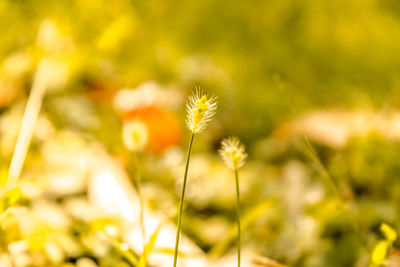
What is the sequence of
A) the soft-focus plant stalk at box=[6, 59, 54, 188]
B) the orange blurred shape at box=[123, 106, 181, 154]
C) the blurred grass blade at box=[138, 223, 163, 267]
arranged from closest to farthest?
the blurred grass blade at box=[138, 223, 163, 267], the soft-focus plant stalk at box=[6, 59, 54, 188], the orange blurred shape at box=[123, 106, 181, 154]

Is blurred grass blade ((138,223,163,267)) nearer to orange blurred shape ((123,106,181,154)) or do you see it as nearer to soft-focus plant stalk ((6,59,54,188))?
soft-focus plant stalk ((6,59,54,188))

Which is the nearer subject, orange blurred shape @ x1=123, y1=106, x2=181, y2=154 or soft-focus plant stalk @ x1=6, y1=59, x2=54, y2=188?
soft-focus plant stalk @ x1=6, y1=59, x2=54, y2=188

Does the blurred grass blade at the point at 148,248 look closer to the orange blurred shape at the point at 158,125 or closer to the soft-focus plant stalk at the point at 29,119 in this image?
the soft-focus plant stalk at the point at 29,119

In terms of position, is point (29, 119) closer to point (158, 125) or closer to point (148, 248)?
point (158, 125)

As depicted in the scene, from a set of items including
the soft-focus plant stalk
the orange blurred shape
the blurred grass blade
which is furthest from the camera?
the orange blurred shape

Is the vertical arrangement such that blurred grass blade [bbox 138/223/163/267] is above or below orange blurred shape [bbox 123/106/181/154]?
below

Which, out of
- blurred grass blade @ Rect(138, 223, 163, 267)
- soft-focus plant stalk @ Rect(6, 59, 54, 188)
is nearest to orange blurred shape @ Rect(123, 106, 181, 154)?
soft-focus plant stalk @ Rect(6, 59, 54, 188)

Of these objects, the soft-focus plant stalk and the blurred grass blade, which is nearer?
the blurred grass blade

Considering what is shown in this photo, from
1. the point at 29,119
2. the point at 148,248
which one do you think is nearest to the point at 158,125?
the point at 29,119

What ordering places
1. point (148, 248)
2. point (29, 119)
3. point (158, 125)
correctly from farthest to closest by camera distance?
point (158, 125) → point (29, 119) → point (148, 248)
